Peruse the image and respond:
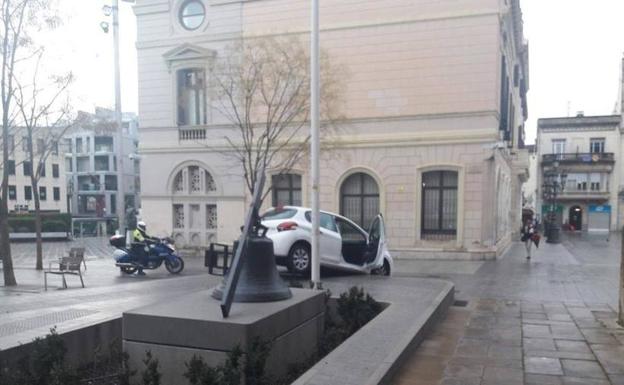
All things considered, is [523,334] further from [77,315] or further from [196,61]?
[196,61]

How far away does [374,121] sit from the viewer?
1903 centimetres

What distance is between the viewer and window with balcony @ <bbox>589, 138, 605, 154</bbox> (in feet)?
171

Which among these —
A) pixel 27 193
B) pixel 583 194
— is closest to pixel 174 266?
pixel 583 194

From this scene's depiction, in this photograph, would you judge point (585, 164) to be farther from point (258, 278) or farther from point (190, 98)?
point (258, 278)

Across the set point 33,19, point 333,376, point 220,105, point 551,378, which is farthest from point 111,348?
point 220,105

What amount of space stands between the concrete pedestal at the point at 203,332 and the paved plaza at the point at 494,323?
114 centimetres

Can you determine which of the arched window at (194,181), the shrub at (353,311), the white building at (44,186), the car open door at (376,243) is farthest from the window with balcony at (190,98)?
the white building at (44,186)

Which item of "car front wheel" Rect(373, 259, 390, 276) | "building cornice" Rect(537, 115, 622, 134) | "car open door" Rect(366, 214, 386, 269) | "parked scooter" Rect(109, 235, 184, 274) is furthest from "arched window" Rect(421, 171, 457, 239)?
"building cornice" Rect(537, 115, 622, 134)

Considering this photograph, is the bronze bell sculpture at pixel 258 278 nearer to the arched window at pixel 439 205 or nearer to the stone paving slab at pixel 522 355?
the stone paving slab at pixel 522 355

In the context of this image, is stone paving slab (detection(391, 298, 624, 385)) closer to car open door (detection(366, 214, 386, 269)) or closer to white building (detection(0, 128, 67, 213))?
car open door (detection(366, 214, 386, 269))

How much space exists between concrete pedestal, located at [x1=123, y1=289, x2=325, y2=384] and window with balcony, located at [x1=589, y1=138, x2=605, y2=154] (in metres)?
56.6

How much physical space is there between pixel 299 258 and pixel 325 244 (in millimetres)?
690

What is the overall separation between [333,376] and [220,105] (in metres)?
17.5

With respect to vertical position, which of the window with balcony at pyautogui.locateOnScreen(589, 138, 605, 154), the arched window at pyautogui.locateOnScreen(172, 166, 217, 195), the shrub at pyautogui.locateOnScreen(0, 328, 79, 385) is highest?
the window with balcony at pyautogui.locateOnScreen(589, 138, 605, 154)
